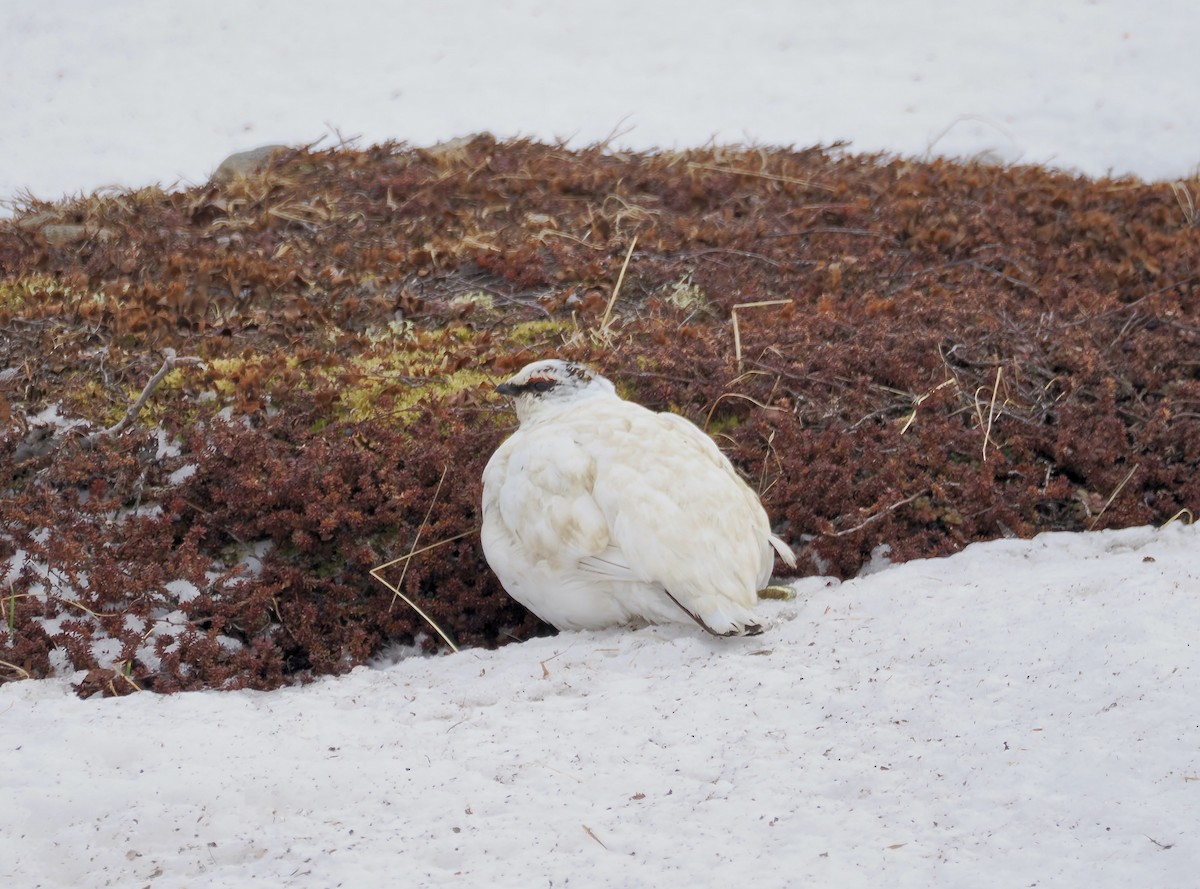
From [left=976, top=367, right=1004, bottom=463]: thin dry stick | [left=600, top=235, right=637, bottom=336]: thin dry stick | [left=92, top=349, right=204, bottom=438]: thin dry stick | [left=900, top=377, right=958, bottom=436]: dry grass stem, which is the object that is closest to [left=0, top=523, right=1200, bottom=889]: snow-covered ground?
[left=976, top=367, right=1004, bottom=463]: thin dry stick

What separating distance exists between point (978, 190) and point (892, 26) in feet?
29.9

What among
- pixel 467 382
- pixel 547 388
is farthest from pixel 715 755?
pixel 467 382

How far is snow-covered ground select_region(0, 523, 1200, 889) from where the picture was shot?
2795mm

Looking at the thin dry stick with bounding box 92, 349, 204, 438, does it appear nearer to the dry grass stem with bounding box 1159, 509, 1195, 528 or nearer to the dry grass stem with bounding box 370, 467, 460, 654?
the dry grass stem with bounding box 370, 467, 460, 654

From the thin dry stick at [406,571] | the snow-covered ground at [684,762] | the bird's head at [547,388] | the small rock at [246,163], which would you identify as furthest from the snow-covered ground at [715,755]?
the small rock at [246,163]

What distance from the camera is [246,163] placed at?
10547 mm

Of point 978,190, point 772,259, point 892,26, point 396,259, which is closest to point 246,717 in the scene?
point 396,259

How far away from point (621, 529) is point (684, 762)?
3.22 feet

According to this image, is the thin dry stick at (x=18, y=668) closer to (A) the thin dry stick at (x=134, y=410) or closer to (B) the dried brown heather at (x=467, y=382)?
(B) the dried brown heather at (x=467, y=382)

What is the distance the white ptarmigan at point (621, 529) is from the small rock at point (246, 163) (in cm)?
695

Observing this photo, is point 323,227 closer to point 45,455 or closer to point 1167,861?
point 45,455

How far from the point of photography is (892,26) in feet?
56.7

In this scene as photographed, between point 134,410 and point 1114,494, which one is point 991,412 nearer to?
point 1114,494

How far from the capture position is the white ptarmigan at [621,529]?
398 centimetres
